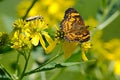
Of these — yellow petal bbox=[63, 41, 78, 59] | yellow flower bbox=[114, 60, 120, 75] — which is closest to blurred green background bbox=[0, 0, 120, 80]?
yellow flower bbox=[114, 60, 120, 75]

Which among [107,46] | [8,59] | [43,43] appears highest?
[43,43]

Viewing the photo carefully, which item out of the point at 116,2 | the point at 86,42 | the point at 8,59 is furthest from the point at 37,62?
the point at 86,42

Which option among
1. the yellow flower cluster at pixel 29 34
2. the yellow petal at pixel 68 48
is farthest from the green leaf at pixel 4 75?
the yellow petal at pixel 68 48

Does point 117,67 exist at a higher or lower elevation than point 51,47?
lower

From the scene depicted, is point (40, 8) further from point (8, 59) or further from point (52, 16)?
point (8, 59)

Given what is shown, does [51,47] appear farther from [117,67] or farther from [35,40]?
[117,67]

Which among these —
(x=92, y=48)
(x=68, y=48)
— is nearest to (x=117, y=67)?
(x=92, y=48)
